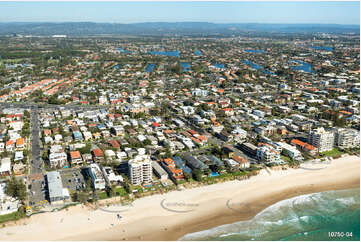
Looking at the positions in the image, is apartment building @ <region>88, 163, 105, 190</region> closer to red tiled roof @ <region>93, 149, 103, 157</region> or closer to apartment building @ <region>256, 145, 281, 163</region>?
red tiled roof @ <region>93, 149, 103, 157</region>

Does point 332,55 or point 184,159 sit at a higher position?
point 332,55

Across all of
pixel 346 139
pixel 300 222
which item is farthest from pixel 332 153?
pixel 300 222

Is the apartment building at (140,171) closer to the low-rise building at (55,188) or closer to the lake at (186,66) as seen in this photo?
the low-rise building at (55,188)

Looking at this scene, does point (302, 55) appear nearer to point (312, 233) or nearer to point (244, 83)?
point (244, 83)

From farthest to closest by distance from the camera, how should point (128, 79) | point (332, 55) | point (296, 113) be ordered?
point (332, 55)
point (128, 79)
point (296, 113)

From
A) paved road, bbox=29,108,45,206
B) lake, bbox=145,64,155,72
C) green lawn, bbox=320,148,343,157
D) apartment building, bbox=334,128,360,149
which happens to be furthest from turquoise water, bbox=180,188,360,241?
lake, bbox=145,64,155,72

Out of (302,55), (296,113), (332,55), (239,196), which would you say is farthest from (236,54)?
(239,196)
